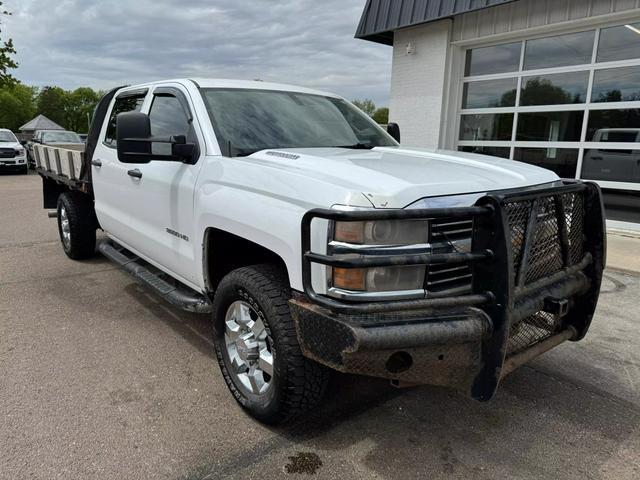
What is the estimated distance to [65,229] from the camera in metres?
6.45

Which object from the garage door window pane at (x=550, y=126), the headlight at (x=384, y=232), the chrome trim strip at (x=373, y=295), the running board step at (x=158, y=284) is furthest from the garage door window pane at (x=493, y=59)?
the chrome trim strip at (x=373, y=295)

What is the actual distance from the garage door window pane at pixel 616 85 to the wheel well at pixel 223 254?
7322mm

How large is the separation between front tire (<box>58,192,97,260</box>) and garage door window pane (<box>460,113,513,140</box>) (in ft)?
23.7

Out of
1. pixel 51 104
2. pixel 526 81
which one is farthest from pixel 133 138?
pixel 51 104

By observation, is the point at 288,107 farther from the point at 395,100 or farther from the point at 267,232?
the point at 395,100

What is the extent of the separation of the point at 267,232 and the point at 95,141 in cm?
360

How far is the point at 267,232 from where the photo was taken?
2.64 meters

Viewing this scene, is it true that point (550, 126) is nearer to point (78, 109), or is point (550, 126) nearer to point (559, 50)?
point (559, 50)

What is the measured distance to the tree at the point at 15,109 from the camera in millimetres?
69312

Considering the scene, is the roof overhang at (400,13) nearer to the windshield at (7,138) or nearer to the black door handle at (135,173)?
the black door handle at (135,173)

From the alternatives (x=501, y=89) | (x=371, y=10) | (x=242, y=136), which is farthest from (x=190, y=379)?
(x=371, y=10)

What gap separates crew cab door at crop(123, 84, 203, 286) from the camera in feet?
11.3

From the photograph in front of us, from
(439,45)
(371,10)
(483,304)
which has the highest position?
(371,10)

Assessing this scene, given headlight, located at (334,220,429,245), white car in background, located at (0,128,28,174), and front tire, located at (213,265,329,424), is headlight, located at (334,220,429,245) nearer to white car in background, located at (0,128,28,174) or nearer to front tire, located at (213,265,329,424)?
front tire, located at (213,265,329,424)
